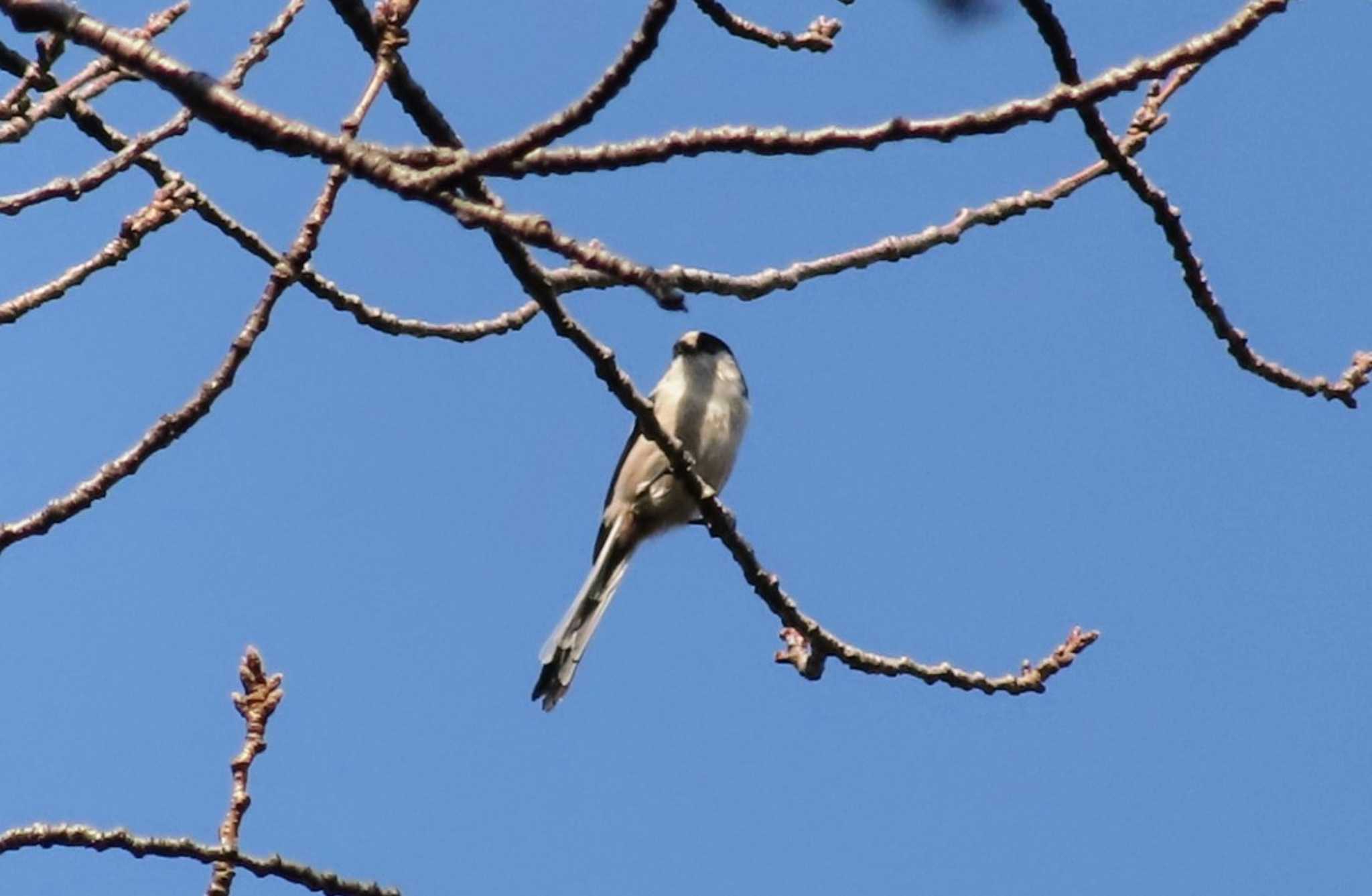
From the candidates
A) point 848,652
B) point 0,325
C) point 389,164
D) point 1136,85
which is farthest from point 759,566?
point 389,164

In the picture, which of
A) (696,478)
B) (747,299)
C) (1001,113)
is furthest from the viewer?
(696,478)

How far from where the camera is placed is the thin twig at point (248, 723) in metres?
2.99

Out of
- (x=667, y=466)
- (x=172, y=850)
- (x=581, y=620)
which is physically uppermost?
(x=667, y=466)

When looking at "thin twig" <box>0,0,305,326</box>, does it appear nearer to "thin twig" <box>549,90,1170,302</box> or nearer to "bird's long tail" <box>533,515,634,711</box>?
"thin twig" <box>549,90,1170,302</box>

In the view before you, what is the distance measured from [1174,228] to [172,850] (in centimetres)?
233

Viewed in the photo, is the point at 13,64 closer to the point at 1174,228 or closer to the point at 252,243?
the point at 252,243

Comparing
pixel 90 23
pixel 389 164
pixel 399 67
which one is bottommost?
pixel 389 164

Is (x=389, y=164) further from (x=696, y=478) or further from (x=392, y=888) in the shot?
(x=696, y=478)

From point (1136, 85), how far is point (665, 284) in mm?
782

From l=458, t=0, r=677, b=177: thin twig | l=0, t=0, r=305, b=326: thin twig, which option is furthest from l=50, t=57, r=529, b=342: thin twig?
l=458, t=0, r=677, b=177: thin twig

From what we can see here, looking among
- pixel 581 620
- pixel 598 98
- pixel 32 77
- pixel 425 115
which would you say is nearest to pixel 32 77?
pixel 32 77

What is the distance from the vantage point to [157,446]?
9.75 feet

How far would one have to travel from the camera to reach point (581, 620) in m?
6.43

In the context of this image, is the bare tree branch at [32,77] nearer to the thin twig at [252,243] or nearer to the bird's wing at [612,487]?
the thin twig at [252,243]
